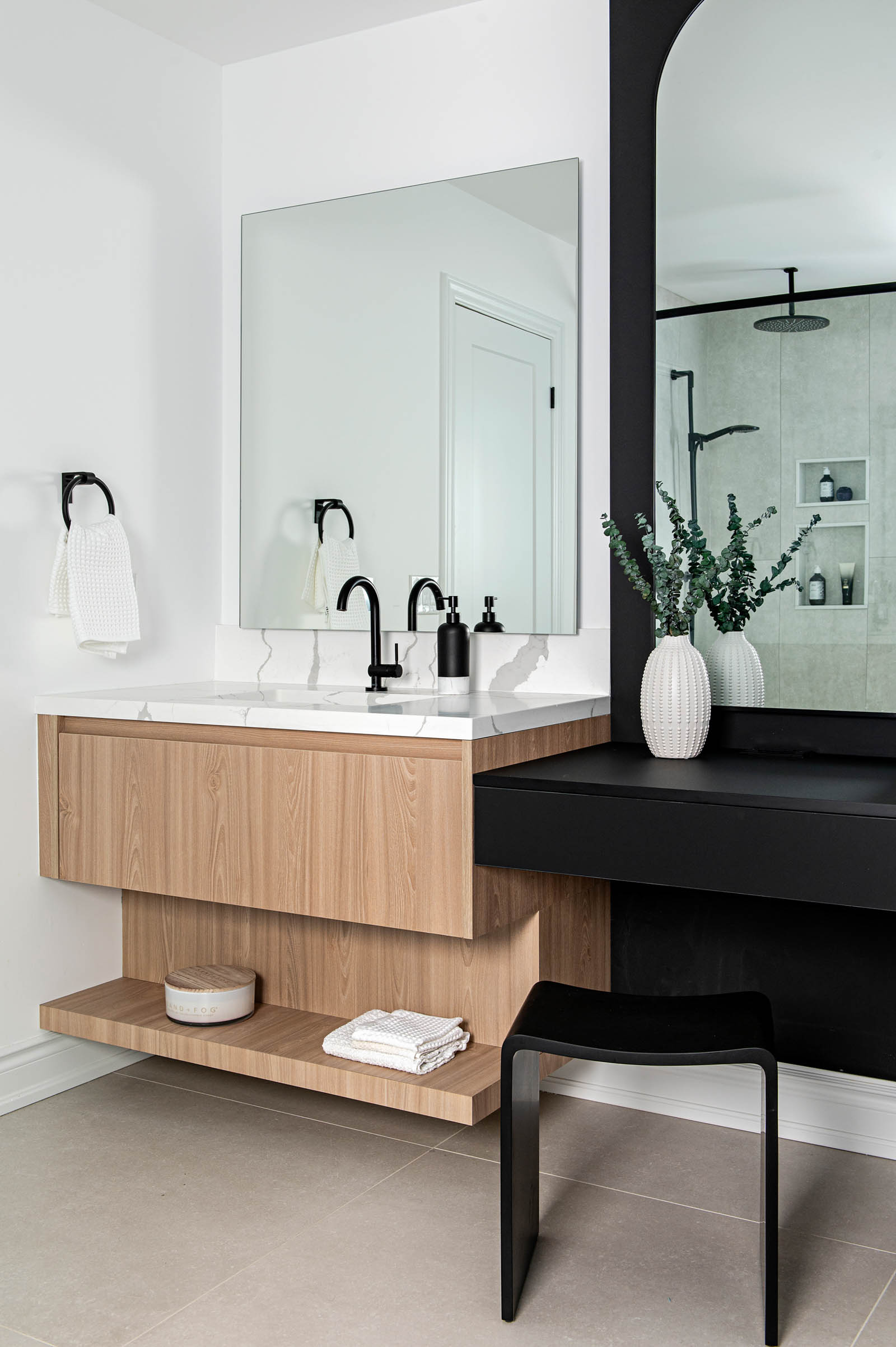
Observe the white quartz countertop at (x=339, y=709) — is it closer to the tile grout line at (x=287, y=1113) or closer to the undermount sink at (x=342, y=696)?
the undermount sink at (x=342, y=696)

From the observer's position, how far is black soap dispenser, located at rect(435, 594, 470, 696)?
2.57 m

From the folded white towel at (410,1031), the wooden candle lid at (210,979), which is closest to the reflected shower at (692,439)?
the folded white towel at (410,1031)

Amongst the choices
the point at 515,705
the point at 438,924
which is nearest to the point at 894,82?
the point at 515,705

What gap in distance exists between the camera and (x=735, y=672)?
239cm

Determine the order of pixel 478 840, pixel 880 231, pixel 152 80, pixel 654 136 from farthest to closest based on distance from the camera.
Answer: pixel 152 80, pixel 654 136, pixel 880 231, pixel 478 840

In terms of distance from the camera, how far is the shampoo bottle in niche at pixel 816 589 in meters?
2.29

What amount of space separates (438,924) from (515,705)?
0.46 meters

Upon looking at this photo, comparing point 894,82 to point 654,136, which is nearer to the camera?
point 894,82

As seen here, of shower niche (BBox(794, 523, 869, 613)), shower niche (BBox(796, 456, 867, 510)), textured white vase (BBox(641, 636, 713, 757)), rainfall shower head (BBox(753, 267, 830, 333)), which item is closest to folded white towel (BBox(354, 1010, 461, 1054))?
textured white vase (BBox(641, 636, 713, 757))

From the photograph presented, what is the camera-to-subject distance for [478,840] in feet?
6.73

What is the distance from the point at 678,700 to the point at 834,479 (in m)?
0.53

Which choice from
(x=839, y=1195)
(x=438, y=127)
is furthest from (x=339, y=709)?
(x=438, y=127)

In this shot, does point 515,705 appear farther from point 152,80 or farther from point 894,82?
point 152,80

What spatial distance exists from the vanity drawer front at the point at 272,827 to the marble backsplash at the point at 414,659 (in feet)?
1.88
